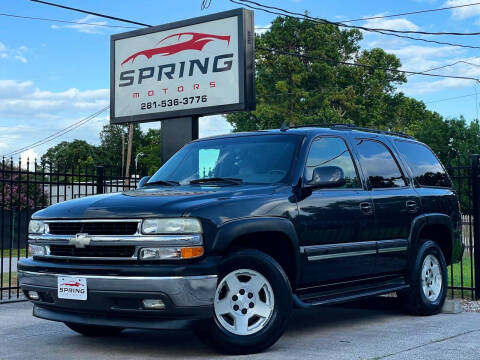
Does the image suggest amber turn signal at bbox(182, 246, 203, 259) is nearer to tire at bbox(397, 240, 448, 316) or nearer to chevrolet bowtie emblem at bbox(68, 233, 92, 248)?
chevrolet bowtie emblem at bbox(68, 233, 92, 248)

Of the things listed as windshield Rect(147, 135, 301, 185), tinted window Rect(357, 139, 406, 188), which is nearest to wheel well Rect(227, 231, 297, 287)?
windshield Rect(147, 135, 301, 185)

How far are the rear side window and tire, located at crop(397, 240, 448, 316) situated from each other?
774 millimetres

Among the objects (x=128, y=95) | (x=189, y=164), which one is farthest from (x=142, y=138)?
(x=189, y=164)

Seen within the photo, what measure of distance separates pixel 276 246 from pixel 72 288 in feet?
5.92

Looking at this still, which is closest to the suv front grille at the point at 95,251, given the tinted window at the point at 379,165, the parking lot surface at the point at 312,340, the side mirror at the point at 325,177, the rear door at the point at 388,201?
the parking lot surface at the point at 312,340

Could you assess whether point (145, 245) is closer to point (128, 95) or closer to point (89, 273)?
point (89, 273)

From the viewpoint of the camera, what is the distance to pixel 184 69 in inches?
494

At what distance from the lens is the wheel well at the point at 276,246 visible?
607cm

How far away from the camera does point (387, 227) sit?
7.53 metres

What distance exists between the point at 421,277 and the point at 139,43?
7327 mm

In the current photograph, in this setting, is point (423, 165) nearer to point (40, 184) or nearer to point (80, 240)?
point (80, 240)

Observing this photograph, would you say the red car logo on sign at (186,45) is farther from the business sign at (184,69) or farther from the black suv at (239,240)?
the black suv at (239,240)

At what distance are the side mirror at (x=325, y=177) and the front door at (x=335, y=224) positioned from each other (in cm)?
15

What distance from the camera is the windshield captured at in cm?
667
